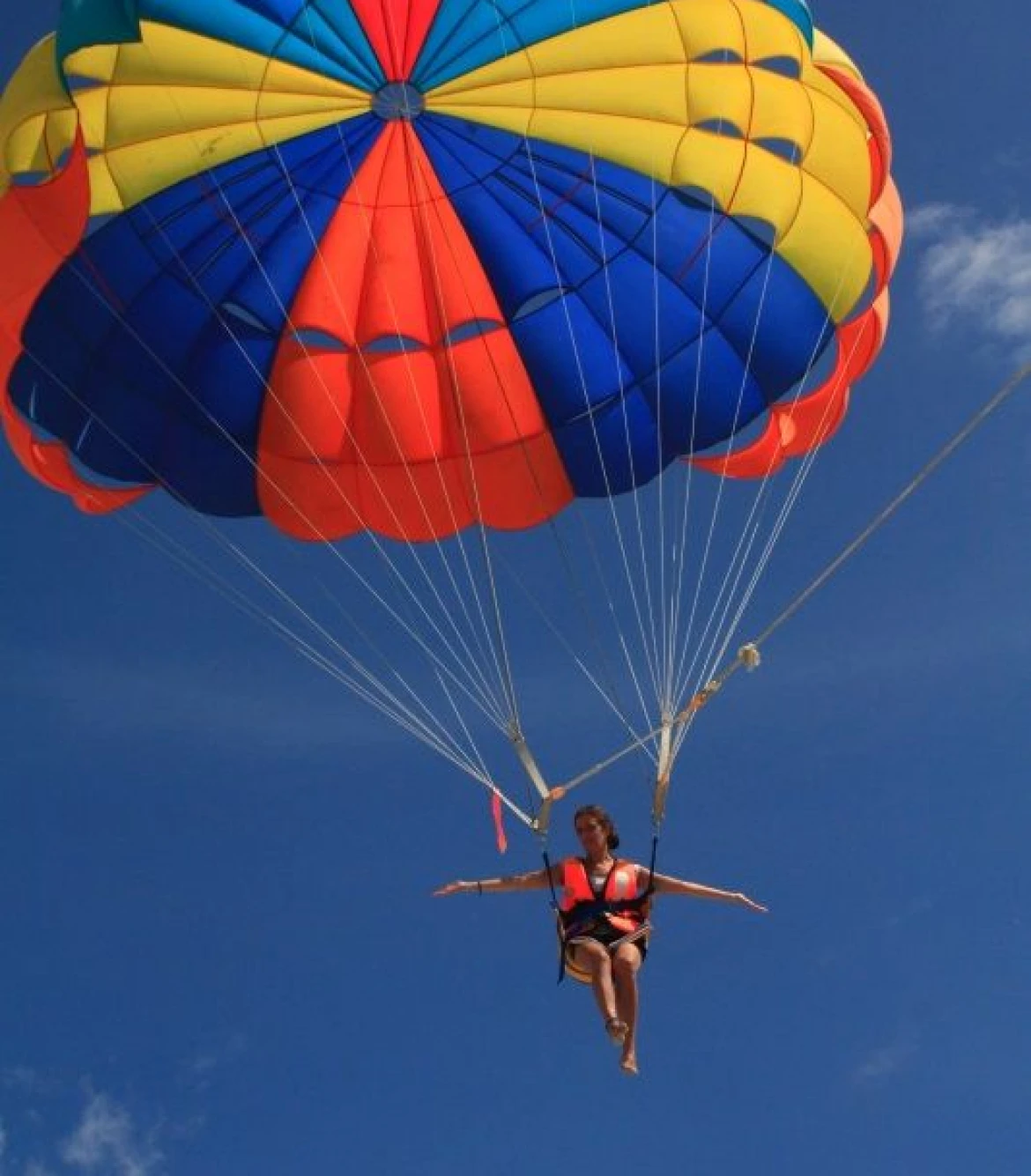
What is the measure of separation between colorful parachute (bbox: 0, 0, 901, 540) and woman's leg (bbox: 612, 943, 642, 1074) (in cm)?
394

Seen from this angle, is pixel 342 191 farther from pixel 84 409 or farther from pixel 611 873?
pixel 611 873

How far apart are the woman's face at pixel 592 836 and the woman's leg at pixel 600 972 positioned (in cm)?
57

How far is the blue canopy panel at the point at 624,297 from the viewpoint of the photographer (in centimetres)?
Result: 1160

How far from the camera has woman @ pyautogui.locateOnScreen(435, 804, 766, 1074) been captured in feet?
28.9

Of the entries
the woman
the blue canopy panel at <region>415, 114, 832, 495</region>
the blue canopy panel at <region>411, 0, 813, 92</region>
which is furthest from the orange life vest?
the blue canopy panel at <region>411, 0, 813, 92</region>

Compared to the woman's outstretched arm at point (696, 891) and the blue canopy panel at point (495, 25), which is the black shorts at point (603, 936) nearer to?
the woman's outstretched arm at point (696, 891)

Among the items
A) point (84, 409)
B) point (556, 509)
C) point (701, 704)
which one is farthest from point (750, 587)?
point (84, 409)

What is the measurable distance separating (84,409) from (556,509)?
336 cm

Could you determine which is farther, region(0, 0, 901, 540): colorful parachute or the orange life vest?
region(0, 0, 901, 540): colorful parachute

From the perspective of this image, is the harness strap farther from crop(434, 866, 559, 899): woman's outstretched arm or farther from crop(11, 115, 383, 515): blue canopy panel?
crop(11, 115, 383, 515): blue canopy panel

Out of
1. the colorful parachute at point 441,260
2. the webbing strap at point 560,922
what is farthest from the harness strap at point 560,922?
the colorful parachute at point 441,260

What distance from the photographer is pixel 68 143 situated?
34.1 feet

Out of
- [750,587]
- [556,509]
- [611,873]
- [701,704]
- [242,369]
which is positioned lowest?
[611,873]

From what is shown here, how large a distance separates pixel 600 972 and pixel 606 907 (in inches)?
15.1
